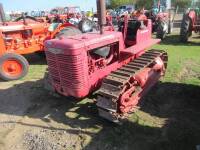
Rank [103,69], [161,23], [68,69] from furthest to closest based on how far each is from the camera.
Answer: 1. [161,23]
2. [103,69]
3. [68,69]

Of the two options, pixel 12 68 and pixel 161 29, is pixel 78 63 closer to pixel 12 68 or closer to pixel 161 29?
pixel 12 68

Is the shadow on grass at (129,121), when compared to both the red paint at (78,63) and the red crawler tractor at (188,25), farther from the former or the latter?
the red crawler tractor at (188,25)

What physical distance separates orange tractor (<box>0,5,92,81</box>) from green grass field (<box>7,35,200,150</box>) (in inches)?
51.9

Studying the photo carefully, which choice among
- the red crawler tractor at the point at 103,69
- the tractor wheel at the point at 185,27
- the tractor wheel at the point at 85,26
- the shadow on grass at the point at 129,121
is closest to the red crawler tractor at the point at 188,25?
the tractor wheel at the point at 185,27

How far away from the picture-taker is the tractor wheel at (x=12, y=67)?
24.8 feet

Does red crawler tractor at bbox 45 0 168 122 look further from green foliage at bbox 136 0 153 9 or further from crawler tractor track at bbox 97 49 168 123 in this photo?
green foliage at bbox 136 0 153 9

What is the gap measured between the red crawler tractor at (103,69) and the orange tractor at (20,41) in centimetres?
273

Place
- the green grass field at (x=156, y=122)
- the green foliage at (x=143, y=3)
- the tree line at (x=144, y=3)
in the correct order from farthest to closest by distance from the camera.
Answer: the green foliage at (x=143, y=3) < the tree line at (x=144, y=3) < the green grass field at (x=156, y=122)

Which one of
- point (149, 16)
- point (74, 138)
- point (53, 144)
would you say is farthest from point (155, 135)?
point (149, 16)

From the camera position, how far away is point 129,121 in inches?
198

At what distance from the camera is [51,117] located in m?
5.36

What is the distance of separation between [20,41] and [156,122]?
17.8 ft

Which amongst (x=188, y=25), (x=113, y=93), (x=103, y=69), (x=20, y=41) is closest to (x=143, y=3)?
(x=188, y=25)

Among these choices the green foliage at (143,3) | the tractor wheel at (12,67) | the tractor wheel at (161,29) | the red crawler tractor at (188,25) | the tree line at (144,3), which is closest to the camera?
the tractor wheel at (12,67)
